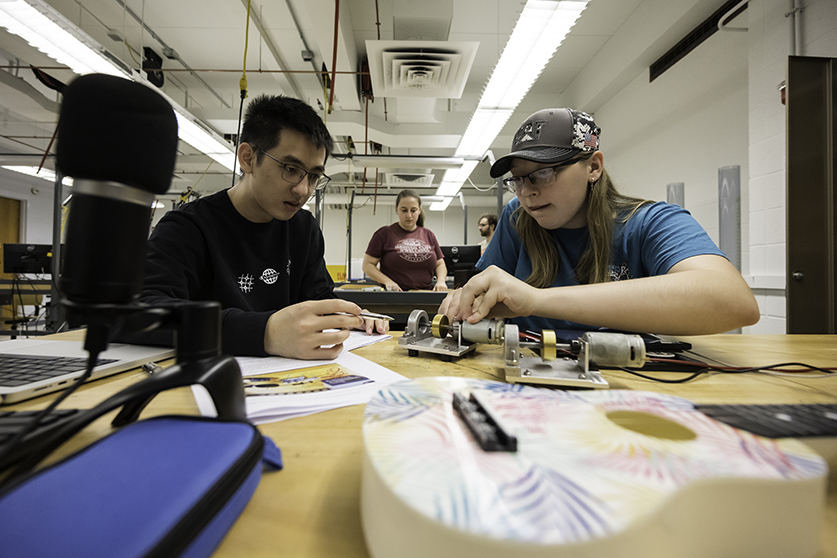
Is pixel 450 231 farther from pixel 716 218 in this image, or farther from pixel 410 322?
pixel 410 322

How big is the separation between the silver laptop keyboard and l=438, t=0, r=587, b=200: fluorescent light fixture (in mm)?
2204

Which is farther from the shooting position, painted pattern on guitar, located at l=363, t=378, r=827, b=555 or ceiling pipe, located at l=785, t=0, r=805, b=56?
ceiling pipe, located at l=785, t=0, r=805, b=56

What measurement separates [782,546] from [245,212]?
4.27ft

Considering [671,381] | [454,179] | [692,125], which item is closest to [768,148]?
[692,125]

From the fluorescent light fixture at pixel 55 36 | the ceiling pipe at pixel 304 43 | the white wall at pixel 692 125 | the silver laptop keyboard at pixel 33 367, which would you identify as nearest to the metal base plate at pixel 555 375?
the silver laptop keyboard at pixel 33 367

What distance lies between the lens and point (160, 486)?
0.22 m

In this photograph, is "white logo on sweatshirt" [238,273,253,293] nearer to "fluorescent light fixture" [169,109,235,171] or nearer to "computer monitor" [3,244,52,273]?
"fluorescent light fixture" [169,109,235,171]

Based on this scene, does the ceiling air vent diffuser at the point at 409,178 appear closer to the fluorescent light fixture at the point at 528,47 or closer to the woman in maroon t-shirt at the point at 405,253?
the woman in maroon t-shirt at the point at 405,253

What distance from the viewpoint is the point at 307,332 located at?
71 centimetres

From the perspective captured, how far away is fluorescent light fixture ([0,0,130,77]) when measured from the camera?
5.98 ft

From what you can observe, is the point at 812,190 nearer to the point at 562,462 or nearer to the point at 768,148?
the point at 768,148

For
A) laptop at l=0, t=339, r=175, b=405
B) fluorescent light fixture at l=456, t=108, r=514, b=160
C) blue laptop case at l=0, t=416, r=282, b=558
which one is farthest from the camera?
fluorescent light fixture at l=456, t=108, r=514, b=160

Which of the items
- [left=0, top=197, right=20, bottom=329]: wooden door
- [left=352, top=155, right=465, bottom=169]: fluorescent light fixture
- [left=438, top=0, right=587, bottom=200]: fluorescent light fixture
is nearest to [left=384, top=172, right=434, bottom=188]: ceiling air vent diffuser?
[left=438, top=0, right=587, bottom=200]: fluorescent light fixture

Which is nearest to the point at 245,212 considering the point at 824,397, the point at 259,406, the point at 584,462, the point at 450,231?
the point at 259,406
